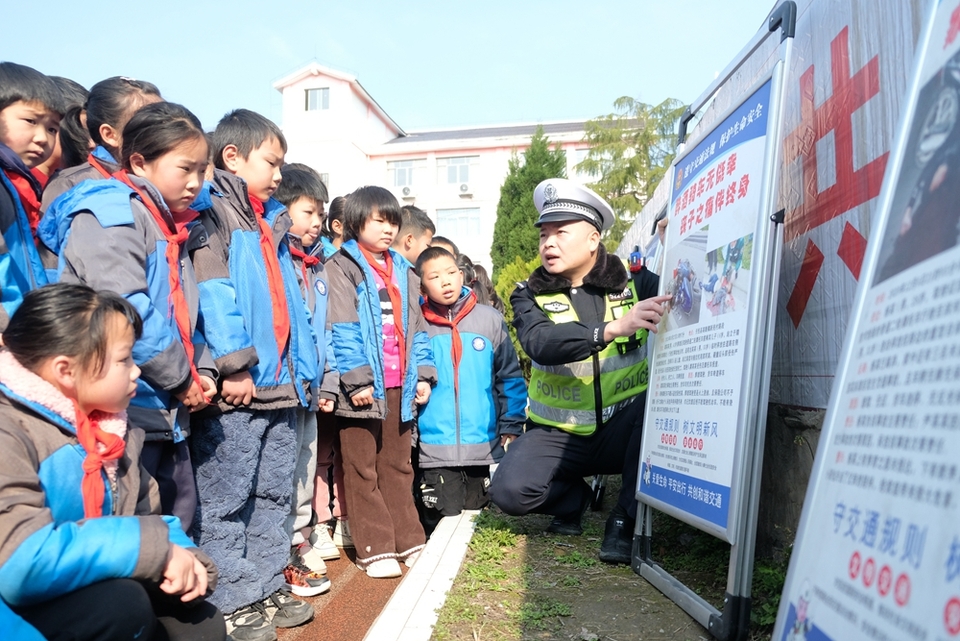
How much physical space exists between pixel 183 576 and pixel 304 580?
5.63 ft

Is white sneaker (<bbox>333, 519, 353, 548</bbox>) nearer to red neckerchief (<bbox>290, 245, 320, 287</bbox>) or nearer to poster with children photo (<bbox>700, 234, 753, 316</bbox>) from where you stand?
red neckerchief (<bbox>290, 245, 320, 287</bbox>)

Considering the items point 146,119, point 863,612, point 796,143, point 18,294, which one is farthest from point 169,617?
point 796,143

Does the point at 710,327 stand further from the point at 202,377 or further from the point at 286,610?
the point at 286,610

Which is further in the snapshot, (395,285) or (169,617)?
(395,285)

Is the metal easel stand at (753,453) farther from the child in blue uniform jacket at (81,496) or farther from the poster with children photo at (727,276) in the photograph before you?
the child in blue uniform jacket at (81,496)

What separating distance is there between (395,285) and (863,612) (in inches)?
150

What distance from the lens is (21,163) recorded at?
8.82 ft

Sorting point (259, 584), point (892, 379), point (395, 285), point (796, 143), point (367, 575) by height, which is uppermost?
point (796, 143)

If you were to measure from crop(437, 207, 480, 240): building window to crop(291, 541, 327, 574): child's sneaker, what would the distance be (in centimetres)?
3158

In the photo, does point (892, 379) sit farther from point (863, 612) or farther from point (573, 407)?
point (573, 407)

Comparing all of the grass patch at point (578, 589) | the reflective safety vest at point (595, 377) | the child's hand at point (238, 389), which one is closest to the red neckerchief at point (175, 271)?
the child's hand at point (238, 389)

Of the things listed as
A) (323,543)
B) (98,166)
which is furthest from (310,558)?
(98,166)

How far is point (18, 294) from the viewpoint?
2.47 m

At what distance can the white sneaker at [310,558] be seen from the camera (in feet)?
12.6
